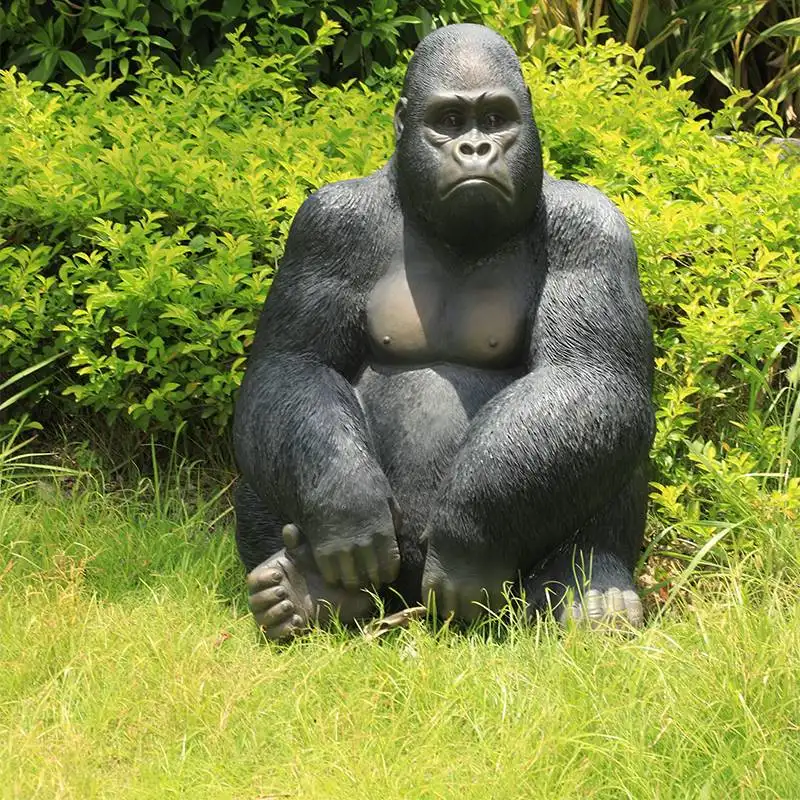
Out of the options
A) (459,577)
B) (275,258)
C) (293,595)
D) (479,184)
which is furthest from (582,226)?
(275,258)

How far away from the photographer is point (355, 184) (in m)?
3.46

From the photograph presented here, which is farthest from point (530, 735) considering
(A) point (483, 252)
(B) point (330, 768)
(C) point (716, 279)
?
(C) point (716, 279)

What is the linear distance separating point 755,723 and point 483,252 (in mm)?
1211

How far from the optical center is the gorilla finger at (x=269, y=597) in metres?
3.36

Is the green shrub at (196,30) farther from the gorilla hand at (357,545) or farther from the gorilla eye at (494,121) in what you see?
the gorilla hand at (357,545)

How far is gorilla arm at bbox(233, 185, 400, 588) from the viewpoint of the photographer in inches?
128

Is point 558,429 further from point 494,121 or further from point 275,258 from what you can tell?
point 275,258

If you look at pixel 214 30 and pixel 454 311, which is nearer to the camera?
pixel 454 311

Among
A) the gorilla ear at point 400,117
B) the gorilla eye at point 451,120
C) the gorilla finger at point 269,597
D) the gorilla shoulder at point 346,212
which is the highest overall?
the gorilla eye at point 451,120

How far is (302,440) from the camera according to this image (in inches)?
A: 130

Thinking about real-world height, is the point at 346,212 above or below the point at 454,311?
above

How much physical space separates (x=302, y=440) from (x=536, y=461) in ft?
1.71

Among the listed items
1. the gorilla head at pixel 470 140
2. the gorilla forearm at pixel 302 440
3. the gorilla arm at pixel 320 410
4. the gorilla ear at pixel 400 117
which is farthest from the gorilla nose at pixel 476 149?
the gorilla forearm at pixel 302 440

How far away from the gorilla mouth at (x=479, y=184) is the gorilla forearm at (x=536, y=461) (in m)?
0.40
